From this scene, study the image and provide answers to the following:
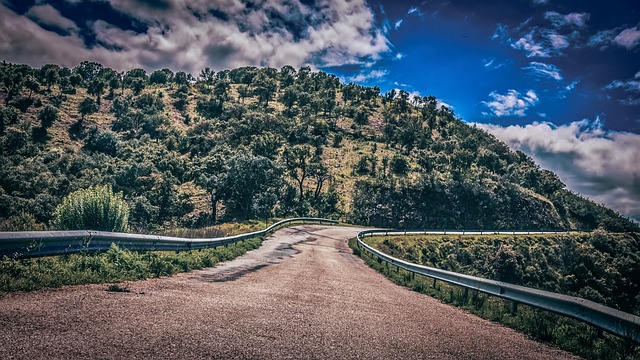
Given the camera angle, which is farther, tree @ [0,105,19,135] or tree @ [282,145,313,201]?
tree @ [0,105,19,135]

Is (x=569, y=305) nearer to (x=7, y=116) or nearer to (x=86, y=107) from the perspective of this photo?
(x=7, y=116)

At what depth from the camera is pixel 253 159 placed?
68562 millimetres

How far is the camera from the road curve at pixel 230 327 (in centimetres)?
417

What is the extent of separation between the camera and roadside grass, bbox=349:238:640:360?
6109 millimetres

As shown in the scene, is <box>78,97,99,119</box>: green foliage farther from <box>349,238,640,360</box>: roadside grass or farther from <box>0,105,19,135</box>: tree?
<box>349,238,640,360</box>: roadside grass

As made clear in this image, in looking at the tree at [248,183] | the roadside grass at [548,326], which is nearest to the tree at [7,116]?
the tree at [248,183]

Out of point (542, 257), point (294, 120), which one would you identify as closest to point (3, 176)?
point (294, 120)

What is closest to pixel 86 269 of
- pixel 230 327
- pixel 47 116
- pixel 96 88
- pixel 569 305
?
pixel 230 327

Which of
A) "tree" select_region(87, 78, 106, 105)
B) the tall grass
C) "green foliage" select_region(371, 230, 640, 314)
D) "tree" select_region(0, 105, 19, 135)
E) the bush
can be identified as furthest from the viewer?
"tree" select_region(87, 78, 106, 105)

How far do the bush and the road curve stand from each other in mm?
9777

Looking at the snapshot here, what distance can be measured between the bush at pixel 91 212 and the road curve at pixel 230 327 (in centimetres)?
978

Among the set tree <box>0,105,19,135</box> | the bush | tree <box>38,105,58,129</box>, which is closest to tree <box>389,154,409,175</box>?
the bush

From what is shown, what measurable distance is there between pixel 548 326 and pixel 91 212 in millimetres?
18456

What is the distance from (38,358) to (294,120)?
126355 mm
